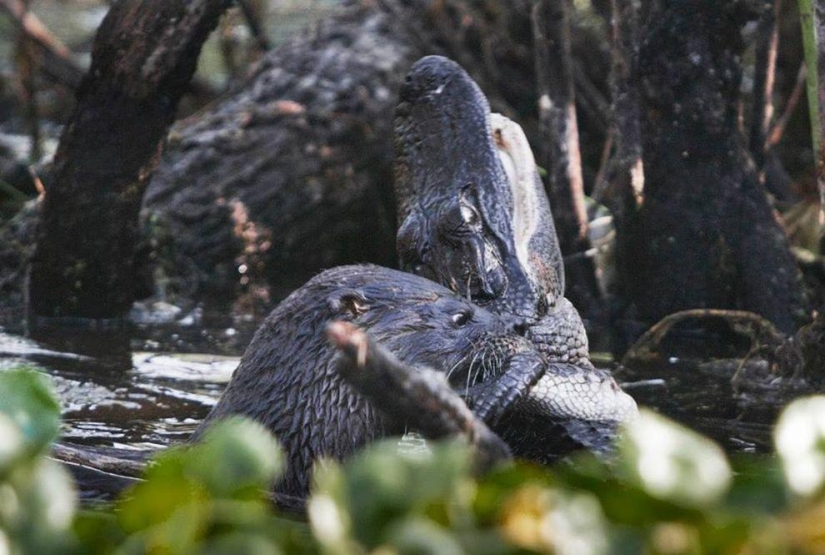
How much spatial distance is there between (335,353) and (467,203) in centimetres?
129

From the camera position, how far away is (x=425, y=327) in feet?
9.69

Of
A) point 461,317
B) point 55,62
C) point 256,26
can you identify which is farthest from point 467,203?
point 55,62

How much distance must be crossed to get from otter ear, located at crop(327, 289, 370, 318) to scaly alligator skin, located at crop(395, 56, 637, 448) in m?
0.61

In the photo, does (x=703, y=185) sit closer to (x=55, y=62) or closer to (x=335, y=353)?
(x=335, y=353)

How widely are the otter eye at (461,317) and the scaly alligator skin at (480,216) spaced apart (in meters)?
0.46

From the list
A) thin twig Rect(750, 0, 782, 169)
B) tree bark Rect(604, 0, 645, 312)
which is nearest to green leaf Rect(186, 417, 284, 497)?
tree bark Rect(604, 0, 645, 312)

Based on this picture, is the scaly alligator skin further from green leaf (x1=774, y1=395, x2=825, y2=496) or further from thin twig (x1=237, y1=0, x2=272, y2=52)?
thin twig (x1=237, y1=0, x2=272, y2=52)

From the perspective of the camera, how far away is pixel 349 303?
3.03m

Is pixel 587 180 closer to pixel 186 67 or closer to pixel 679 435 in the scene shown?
pixel 186 67

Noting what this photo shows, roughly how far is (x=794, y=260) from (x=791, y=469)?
471 centimetres

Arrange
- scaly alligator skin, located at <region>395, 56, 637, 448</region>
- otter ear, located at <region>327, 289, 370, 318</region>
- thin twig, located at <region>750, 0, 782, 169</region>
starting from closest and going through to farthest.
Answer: otter ear, located at <region>327, 289, 370, 318</region> < scaly alligator skin, located at <region>395, 56, 637, 448</region> < thin twig, located at <region>750, 0, 782, 169</region>

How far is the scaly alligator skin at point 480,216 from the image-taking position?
12.4 feet

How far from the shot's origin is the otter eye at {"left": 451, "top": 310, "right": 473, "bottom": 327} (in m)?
2.99

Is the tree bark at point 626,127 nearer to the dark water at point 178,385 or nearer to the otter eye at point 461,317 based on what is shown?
the dark water at point 178,385
